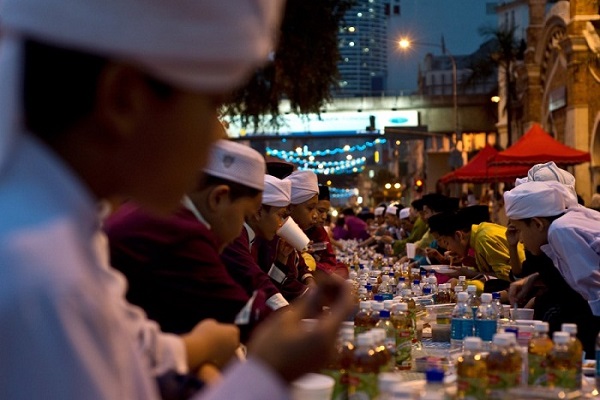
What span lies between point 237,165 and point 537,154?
1556cm

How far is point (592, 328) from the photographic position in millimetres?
5742

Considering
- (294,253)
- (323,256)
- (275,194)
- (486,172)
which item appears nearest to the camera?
(275,194)

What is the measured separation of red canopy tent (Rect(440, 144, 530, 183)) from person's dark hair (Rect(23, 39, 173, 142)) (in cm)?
1944

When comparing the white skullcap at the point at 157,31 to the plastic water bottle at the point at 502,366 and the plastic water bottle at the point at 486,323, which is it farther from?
the plastic water bottle at the point at 486,323

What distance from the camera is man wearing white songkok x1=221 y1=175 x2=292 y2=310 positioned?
4.80 metres

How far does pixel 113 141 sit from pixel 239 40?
0.26 m

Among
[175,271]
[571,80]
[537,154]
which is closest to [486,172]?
[537,154]

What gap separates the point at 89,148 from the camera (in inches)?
59.0

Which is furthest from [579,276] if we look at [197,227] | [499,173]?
[499,173]

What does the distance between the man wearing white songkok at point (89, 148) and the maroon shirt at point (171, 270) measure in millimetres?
1494

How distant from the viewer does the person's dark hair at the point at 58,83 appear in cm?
145

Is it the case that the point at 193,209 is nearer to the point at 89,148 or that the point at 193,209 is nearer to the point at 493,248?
the point at 89,148

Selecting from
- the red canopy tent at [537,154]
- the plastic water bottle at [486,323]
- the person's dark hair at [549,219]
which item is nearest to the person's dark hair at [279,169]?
the person's dark hair at [549,219]

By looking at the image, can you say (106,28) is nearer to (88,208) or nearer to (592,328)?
(88,208)
